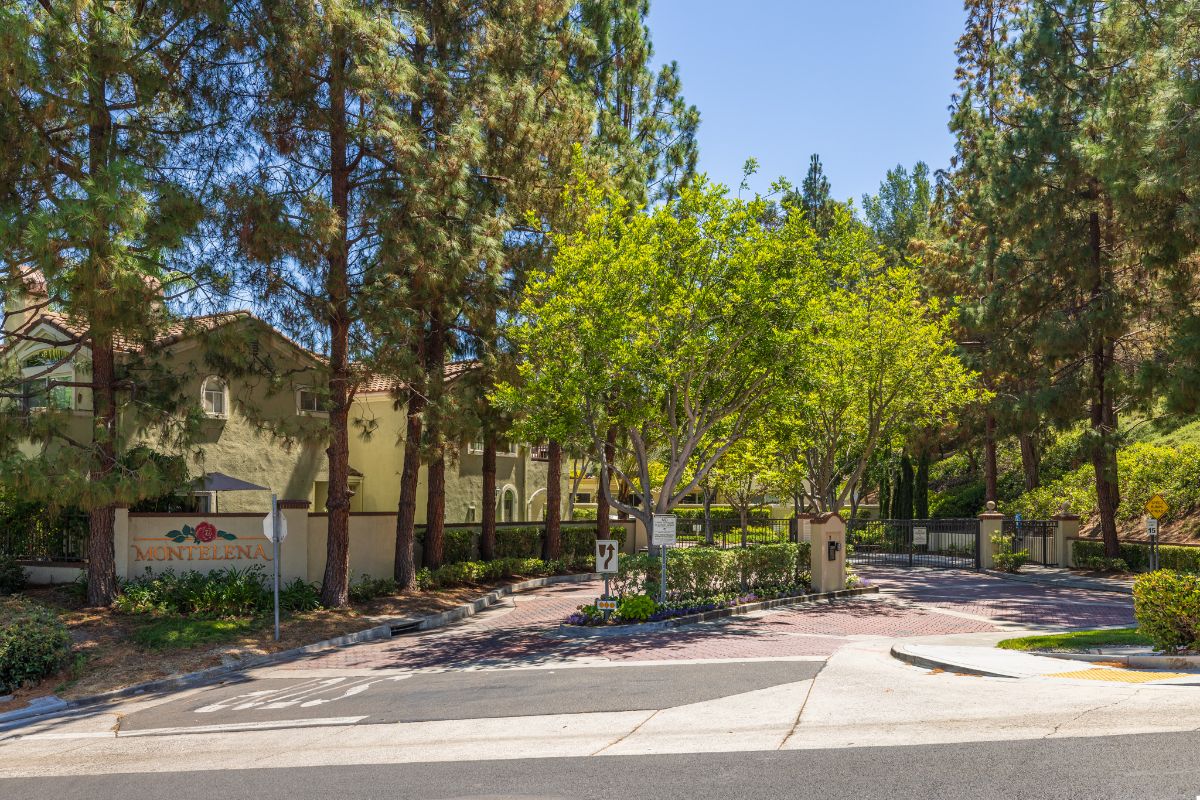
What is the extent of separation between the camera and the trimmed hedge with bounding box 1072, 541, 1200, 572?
26.4 metres

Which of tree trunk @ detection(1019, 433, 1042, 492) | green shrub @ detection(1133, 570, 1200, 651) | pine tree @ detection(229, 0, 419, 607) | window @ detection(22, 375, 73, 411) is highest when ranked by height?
pine tree @ detection(229, 0, 419, 607)

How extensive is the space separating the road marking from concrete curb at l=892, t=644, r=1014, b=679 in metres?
7.84

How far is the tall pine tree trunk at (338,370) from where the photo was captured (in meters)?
19.8

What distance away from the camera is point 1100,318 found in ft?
91.8

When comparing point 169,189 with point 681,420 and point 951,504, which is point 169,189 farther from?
point 951,504

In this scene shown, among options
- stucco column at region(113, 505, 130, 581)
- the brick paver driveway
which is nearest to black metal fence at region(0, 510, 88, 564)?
stucco column at region(113, 505, 130, 581)

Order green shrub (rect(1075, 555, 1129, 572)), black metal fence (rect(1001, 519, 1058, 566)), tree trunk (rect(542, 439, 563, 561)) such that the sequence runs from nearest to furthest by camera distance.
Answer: green shrub (rect(1075, 555, 1129, 572))
tree trunk (rect(542, 439, 563, 561))
black metal fence (rect(1001, 519, 1058, 566))

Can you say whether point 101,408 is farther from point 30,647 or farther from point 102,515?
point 30,647

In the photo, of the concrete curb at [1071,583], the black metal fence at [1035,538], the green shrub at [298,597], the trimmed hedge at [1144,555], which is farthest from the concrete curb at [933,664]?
the black metal fence at [1035,538]

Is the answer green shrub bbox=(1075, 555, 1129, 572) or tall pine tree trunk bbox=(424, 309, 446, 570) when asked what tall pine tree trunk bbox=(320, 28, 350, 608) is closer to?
tall pine tree trunk bbox=(424, 309, 446, 570)

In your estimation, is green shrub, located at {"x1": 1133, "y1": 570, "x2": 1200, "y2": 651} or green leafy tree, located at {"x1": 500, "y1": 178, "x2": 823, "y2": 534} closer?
green shrub, located at {"x1": 1133, "y1": 570, "x2": 1200, "y2": 651}

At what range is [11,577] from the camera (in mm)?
19953

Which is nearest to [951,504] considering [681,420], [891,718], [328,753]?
[681,420]

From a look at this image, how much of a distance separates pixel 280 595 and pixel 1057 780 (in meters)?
16.9
